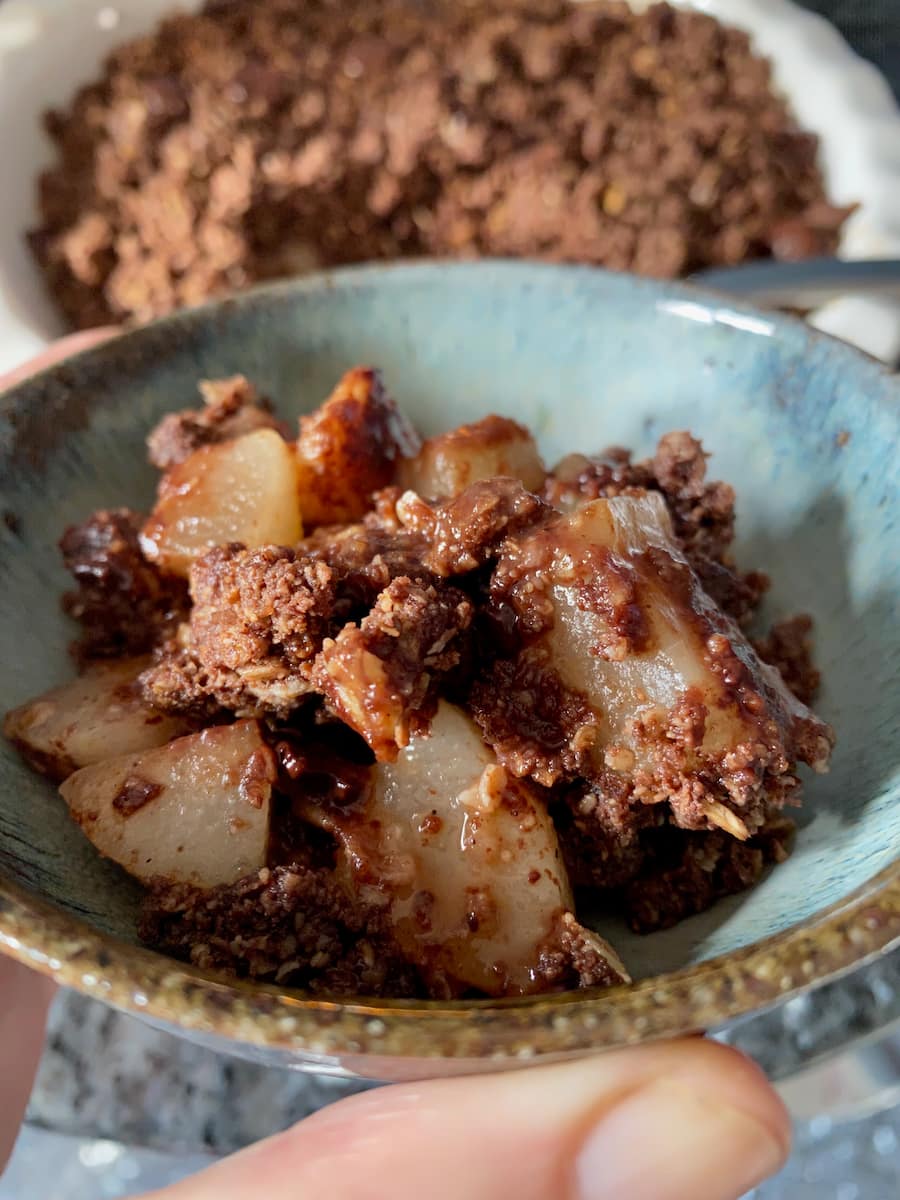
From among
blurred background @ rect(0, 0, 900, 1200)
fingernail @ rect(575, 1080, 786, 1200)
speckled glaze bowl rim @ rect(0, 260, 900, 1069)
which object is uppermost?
speckled glaze bowl rim @ rect(0, 260, 900, 1069)

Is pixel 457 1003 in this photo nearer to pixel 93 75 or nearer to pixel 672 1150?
pixel 672 1150

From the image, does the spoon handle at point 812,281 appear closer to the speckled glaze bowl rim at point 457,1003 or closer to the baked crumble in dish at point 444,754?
the baked crumble in dish at point 444,754

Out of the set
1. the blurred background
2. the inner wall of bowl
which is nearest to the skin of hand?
the inner wall of bowl

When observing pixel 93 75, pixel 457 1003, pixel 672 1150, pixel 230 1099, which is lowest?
pixel 230 1099

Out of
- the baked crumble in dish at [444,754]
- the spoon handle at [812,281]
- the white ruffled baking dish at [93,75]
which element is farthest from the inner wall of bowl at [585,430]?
the white ruffled baking dish at [93,75]

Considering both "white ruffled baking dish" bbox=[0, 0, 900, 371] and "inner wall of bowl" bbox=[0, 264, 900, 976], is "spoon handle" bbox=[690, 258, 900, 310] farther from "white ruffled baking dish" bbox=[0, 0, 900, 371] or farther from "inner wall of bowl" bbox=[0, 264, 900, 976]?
"inner wall of bowl" bbox=[0, 264, 900, 976]

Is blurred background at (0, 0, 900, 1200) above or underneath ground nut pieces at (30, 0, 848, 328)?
underneath

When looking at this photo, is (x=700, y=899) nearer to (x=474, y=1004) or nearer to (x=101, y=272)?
(x=474, y=1004)

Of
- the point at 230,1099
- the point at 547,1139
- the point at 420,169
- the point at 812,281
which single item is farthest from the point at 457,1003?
the point at 420,169
